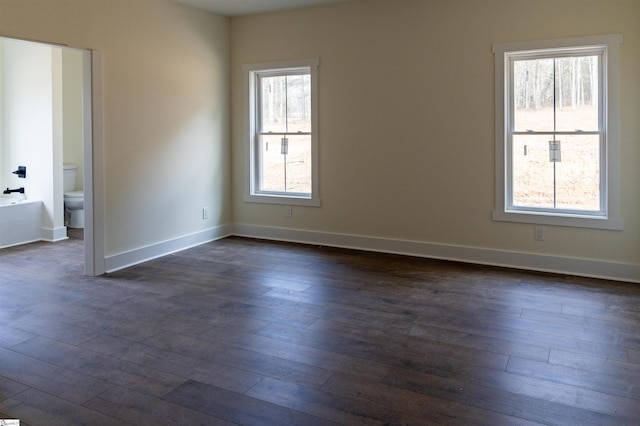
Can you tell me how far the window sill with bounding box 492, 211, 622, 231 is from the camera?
4422 mm

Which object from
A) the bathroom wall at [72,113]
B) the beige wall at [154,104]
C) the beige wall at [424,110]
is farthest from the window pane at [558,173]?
the bathroom wall at [72,113]

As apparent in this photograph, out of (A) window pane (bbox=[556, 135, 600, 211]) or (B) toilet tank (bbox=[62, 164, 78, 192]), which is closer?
(A) window pane (bbox=[556, 135, 600, 211])

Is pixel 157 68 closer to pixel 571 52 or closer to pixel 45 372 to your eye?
pixel 45 372

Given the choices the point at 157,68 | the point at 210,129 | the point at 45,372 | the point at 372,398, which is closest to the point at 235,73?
the point at 210,129

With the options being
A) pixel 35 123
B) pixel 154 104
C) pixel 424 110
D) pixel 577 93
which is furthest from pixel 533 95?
pixel 35 123

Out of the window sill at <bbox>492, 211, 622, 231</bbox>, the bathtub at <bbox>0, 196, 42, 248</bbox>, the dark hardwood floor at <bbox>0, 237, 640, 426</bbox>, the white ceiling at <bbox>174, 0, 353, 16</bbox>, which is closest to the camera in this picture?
the dark hardwood floor at <bbox>0, 237, 640, 426</bbox>

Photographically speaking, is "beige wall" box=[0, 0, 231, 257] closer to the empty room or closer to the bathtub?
the empty room

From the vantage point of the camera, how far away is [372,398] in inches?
94.2

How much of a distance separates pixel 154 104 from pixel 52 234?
88.3 inches

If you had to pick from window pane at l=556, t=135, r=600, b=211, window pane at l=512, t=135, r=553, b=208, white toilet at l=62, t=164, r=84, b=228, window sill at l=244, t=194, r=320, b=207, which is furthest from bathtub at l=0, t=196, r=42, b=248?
window pane at l=556, t=135, r=600, b=211

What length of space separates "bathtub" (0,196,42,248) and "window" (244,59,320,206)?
2517 mm

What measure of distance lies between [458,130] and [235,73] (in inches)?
112

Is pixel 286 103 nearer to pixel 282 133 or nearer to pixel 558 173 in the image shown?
pixel 282 133

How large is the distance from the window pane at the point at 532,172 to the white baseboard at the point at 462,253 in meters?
0.52
